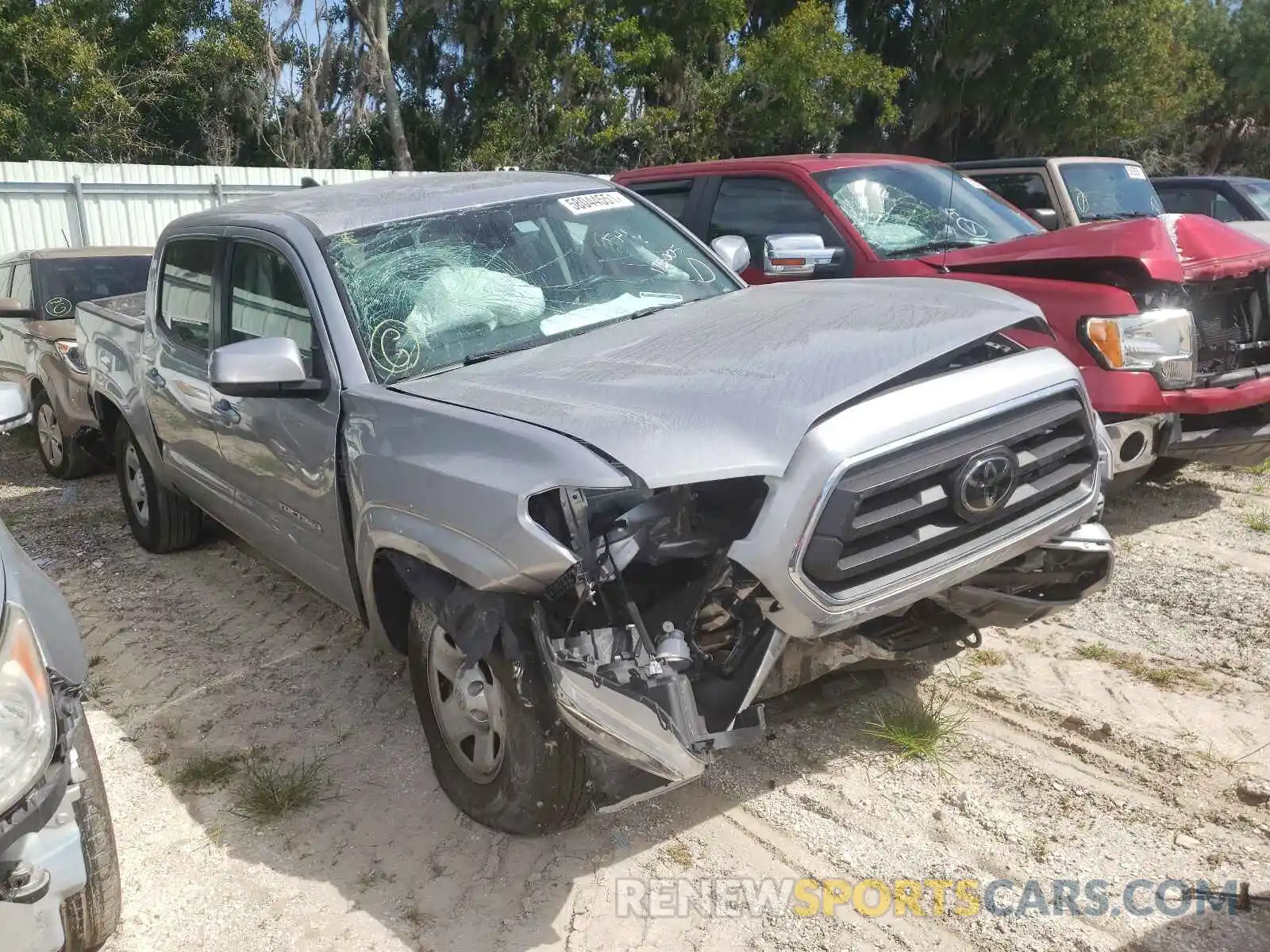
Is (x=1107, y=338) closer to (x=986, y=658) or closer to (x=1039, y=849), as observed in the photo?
(x=986, y=658)

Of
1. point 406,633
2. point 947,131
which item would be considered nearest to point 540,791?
point 406,633

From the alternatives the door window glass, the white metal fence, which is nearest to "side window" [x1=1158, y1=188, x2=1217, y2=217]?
the door window glass

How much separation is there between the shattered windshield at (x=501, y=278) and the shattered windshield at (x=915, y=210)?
206 cm

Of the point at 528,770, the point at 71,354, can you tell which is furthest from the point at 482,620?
the point at 71,354

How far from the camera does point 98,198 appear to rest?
13.6 meters

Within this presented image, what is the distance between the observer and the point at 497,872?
2.96 m

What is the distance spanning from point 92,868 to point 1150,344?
173 inches

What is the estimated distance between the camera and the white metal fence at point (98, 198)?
13.0 m

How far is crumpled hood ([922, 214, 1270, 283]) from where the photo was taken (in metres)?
4.58

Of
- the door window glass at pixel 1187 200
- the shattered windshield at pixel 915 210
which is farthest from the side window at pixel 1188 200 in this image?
the shattered windshield at pixel 915 210

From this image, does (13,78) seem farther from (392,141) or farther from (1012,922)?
(1012,922)

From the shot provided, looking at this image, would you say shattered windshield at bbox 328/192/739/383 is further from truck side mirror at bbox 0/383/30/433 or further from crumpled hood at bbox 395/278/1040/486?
truck side mirror at bbox 0/383/30/433

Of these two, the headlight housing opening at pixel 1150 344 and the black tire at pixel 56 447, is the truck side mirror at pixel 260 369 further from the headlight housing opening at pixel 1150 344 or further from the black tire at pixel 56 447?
the black tire at pixel 56 447

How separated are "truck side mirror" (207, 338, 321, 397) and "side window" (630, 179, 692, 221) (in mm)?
4013
